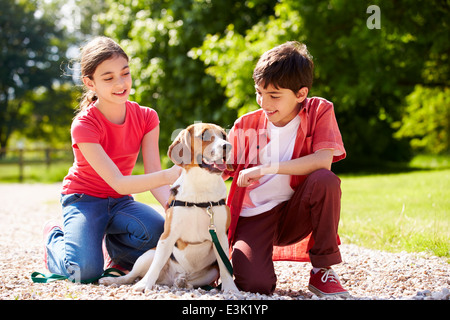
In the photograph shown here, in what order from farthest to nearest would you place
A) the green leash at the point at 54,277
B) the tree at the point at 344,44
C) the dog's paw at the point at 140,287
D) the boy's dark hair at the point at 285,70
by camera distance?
the tree at the point at 344,44 → the green leash at the point at 54,277 → the boy's dark hair at the point at 285,70 → the dog's paw at the point at 140,287

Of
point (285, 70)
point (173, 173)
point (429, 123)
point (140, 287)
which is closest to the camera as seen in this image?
point (140, 287)

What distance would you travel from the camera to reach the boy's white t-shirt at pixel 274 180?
151 inches

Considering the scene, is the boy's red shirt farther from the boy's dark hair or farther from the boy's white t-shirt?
the boy's dark hair

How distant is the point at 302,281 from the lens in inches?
161

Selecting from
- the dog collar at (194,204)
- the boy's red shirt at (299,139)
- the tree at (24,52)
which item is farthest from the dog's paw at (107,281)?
the tree at (24,52)

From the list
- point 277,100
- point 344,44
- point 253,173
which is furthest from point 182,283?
point 344,44

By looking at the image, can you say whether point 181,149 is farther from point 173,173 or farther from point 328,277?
point 328,277

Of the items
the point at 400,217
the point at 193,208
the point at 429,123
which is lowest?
the point at 400,217

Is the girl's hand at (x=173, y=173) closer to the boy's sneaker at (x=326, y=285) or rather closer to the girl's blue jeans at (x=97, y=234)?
the girl's blue jeans at (x=97, y=234)

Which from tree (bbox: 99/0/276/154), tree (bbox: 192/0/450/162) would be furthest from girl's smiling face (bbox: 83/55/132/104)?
tree (bbox: 99/0/276/154)

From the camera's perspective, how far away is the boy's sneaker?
342 centimetres

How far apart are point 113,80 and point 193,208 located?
1361 millimetres

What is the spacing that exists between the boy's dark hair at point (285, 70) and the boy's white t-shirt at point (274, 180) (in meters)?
0.32

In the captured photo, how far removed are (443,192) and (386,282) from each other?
554 centimetres
